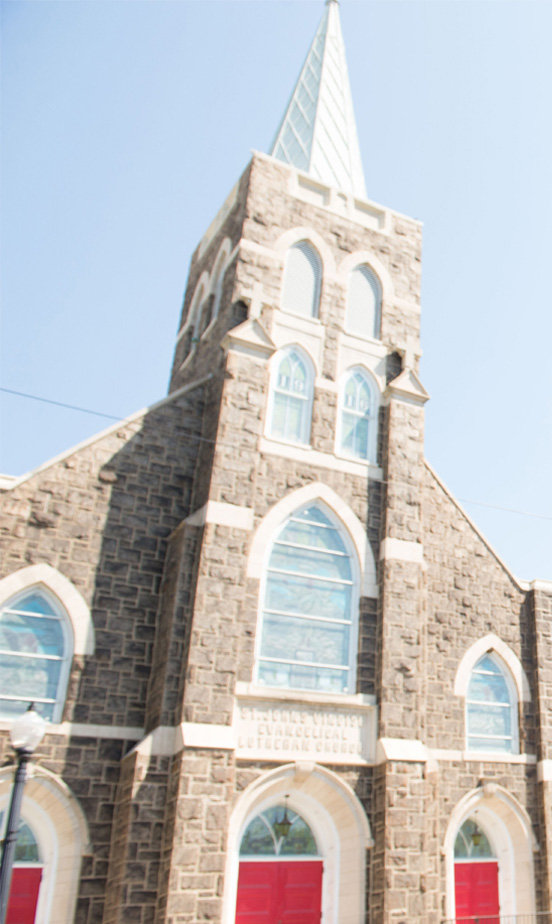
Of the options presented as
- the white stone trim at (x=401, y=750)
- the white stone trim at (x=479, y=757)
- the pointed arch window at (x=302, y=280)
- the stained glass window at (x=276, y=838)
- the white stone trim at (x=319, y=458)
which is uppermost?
the pointed arch window at (x=302, y=280)

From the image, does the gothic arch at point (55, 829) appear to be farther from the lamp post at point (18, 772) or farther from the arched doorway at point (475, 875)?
the arched doorway at point (475, 875)

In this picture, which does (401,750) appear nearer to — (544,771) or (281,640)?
(281,640)

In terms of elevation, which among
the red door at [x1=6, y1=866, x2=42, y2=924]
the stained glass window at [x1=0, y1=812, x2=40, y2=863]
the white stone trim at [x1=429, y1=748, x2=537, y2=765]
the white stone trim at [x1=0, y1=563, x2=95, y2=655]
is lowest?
the red door at [x1=6, y1=866, x2=42, y2=924]

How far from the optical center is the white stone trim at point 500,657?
14.3 m

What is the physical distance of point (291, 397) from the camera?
14.1 m

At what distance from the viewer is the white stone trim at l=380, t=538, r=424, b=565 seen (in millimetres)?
13414

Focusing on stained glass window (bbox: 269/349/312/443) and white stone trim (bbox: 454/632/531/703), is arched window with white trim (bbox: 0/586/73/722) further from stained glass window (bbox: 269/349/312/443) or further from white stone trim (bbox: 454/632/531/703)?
white stone trim (bbox: 454/632/531/703)

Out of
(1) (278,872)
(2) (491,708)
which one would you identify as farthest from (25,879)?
(2) (491,708)

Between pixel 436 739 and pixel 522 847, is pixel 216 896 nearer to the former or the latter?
pixel 436 739

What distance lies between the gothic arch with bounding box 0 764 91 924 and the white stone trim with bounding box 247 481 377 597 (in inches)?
163

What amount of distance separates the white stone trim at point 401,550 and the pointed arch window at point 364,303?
4038 mm

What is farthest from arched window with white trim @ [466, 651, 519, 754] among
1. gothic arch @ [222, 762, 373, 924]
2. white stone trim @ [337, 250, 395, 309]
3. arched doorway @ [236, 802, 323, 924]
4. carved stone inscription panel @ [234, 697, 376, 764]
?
white stone trim @ [337, 250, 395, 309]

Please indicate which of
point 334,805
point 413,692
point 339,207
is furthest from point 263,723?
point 339,207

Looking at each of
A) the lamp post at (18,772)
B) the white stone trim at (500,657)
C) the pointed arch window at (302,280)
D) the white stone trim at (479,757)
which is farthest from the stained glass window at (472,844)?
the pointed arch window at (302,280)
